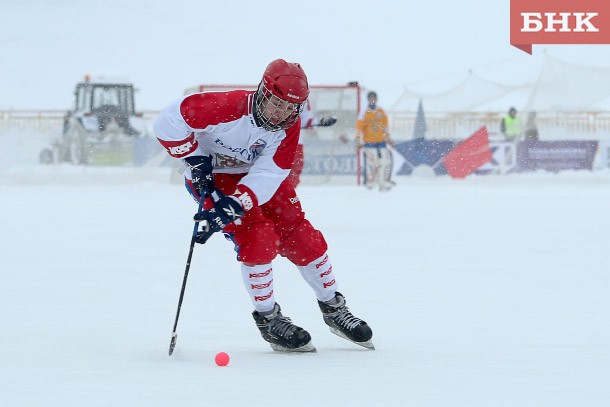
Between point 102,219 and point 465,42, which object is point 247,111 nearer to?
point 102,219

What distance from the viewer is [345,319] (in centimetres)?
402

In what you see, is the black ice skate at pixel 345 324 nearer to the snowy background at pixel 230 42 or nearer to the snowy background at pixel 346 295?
the snowy background at pixel 346 295

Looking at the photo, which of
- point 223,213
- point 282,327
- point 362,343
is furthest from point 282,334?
point 223,213

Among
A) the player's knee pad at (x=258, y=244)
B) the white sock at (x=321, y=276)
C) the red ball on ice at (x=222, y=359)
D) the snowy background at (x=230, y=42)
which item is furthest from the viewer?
the snowy background at (x=230, y=42)

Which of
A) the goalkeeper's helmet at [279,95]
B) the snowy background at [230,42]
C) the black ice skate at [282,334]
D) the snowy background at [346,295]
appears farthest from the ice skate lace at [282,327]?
the snowy background at [230,42]

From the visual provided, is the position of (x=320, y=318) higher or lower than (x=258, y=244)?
lower

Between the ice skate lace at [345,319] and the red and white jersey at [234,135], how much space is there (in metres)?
0.60

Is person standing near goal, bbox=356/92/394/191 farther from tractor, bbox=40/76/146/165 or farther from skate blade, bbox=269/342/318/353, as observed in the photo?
skate blade, bbox=269/342/318/353

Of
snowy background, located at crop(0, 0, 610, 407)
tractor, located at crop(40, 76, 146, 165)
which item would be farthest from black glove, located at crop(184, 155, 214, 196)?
tractor, located at crop(40, 76, 146, 165)

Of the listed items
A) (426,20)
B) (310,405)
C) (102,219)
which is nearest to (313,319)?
(310,405)

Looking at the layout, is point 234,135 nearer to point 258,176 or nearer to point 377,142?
point 258,176

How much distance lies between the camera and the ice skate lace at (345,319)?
13.0 feet

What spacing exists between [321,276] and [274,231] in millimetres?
299

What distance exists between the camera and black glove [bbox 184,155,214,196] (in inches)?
152
